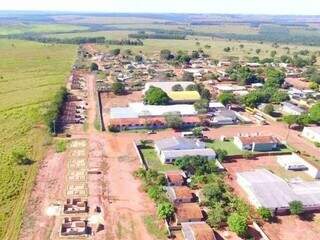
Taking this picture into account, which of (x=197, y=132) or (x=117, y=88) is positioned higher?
(x=197, y=132)

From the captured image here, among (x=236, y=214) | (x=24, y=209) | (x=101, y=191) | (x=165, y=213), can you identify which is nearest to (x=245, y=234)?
(x=236, y=214)

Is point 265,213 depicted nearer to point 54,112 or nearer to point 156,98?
point 156,98

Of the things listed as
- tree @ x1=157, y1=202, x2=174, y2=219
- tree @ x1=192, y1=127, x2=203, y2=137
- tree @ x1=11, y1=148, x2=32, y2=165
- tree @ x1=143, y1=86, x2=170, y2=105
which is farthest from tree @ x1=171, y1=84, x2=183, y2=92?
tree @ x1=157, y1=202, x2=174, y2=219

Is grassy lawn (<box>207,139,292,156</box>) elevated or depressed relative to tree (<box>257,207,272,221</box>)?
depressed

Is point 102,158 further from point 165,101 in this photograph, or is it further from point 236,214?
point 165,101

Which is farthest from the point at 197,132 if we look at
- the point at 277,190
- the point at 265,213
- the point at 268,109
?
the point at 265,213

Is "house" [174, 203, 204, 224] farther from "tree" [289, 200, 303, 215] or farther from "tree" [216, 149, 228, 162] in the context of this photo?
"tree" [216, 149, 228, 162]

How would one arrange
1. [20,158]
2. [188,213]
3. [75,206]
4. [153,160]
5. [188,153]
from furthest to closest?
[153,160], [188,153], [20,158], [75,206], [188,213]
